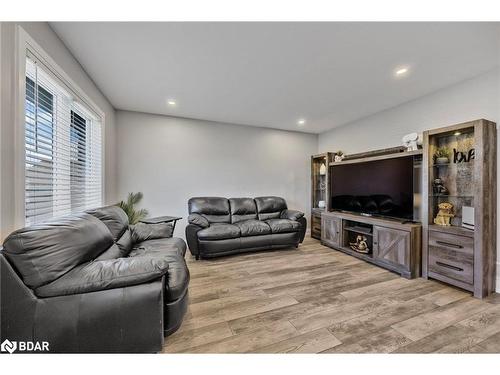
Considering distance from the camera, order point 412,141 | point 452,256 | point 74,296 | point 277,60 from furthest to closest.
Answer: point 412,141 → point 452,256 → point 277,60 → point 74,296

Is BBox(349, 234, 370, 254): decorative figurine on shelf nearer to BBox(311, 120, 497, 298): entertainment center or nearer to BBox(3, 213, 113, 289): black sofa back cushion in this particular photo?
BBox(311, 120, 497, 298): entertainment center

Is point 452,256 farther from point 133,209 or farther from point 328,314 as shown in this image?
point 133,209

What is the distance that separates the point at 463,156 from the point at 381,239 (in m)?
1.32

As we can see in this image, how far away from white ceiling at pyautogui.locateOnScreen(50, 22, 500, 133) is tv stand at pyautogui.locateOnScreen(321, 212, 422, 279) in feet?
5.90

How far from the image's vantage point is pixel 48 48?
63.1 inches

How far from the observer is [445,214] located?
2318 mm

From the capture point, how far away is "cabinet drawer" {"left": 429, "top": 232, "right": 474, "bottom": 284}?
2.00 meters

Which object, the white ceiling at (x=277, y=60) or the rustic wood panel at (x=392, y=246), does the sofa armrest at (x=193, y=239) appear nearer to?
the white ceiling at (x=277, y=60)

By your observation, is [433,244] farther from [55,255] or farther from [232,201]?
[55,255]

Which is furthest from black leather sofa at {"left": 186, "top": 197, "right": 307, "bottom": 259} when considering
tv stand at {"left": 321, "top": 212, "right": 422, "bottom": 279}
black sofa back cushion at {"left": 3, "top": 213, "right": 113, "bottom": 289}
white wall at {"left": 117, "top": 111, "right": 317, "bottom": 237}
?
black sofa back cushion at {"left": 3, "top": 213, "right": 113, "bottom": 289}

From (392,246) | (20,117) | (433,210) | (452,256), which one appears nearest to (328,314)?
(392,246)
